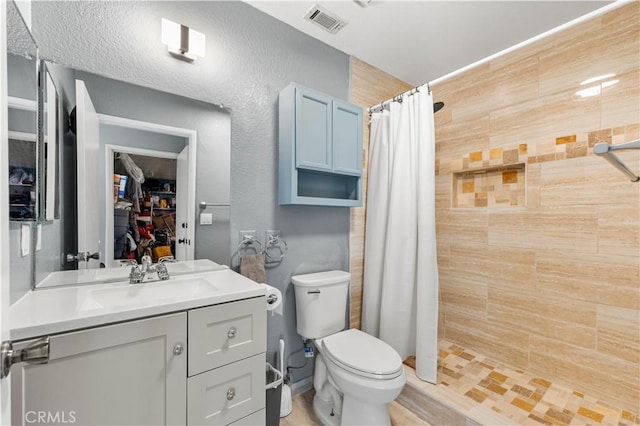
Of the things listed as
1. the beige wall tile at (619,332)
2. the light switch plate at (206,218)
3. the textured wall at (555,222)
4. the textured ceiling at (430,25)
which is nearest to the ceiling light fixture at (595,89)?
the textured wall at (555,222)

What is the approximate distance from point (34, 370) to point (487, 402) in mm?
2020

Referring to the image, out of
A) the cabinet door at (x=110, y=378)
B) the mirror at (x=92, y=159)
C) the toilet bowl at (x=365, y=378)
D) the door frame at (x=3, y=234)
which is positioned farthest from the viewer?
the toilet bowl at (x=365, y=378)

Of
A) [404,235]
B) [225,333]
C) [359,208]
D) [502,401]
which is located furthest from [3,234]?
[502,401]

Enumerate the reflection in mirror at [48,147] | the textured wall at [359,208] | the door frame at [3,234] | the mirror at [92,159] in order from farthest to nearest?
the textured wall at [359,208]
the reflection in mirror at [48,147]
the mirror at [92,159]
the door frame at [3,234]

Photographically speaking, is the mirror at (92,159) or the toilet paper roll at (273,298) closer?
the mirror at (92,159)

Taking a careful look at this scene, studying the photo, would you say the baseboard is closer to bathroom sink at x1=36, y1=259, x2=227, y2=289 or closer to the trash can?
the trash can

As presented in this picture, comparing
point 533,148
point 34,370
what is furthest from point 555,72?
point 34,370

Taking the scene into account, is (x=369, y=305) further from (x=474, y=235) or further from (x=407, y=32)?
(x=407, y=32)

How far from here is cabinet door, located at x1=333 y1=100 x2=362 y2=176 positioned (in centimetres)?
192

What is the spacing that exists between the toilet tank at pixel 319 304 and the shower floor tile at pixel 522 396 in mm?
682

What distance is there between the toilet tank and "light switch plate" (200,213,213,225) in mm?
628

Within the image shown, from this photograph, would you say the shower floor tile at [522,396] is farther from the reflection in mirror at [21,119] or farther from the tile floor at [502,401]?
the reflection in mirror at [21,119]

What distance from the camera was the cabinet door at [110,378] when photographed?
0.80 m

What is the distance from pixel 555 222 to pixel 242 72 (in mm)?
2181
